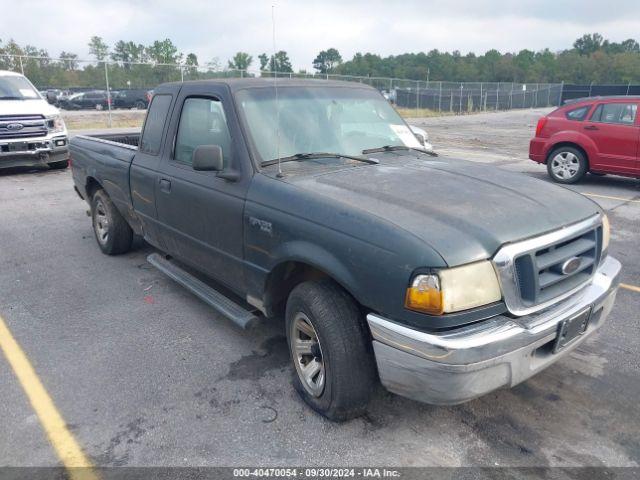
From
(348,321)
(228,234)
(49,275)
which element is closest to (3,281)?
(49,275)

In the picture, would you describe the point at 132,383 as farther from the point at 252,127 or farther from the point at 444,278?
the point at 444,278

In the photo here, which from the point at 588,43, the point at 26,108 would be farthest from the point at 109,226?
the point at 588,43

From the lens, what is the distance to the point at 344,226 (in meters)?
2.66

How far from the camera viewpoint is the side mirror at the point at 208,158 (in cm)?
323

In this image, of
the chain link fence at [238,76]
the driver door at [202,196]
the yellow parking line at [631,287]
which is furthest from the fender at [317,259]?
the chain link fence at [238,76]

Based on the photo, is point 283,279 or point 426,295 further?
point 283,279

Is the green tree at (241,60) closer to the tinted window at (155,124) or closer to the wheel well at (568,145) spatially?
the tinted window at (155,124)

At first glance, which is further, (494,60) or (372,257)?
(494,60)

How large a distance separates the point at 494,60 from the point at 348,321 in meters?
114

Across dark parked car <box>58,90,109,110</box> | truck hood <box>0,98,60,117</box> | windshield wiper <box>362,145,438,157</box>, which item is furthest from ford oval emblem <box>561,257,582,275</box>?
dark parked car <box>58,90,109,110</box>

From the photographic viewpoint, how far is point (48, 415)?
3.03m

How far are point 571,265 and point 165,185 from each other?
9.86 ft

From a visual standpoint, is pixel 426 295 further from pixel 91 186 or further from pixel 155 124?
pixel 91 186

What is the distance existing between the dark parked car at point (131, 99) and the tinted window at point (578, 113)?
2833 centimetres
